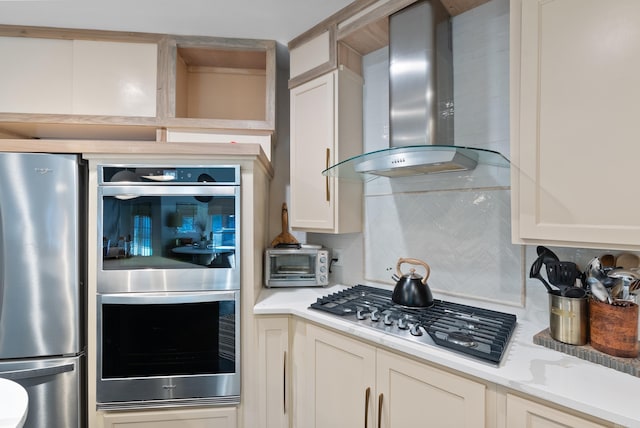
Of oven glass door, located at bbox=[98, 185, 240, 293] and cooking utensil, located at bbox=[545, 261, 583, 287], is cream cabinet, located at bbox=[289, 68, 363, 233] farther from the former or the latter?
cooking utensil, located at bbox=[545, 261, 583, 287]

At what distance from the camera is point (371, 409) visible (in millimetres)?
1161

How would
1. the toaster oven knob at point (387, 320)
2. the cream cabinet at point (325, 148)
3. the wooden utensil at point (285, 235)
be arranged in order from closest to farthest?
the toaster oven knob at point (387, 320)
the cream cabinet at point (325, 148)
the wooden utensil at point (285, 235)

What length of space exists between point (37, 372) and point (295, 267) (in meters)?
1.26

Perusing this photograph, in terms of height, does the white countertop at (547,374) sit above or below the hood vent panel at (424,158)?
below

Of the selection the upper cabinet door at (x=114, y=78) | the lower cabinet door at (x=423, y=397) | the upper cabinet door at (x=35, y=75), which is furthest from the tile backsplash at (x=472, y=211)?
the upper cabinet door at (x=35, y=75)

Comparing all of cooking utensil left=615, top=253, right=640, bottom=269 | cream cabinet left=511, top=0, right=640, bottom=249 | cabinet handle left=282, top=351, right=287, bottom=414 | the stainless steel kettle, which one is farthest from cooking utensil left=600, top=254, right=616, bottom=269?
cabinet handle left=282, top=351, right=287, bottom=414

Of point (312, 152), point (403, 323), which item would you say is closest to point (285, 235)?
point (312, 152)

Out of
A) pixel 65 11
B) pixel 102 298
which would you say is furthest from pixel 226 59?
pixel 102 298

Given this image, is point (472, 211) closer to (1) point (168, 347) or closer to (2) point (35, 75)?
(1) point (168, 347)

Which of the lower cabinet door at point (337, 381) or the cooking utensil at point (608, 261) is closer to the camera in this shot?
the cooking utensil at point (608, 261)

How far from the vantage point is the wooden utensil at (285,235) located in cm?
202

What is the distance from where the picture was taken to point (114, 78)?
5.83 ft

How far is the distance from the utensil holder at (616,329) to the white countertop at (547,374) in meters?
0.07

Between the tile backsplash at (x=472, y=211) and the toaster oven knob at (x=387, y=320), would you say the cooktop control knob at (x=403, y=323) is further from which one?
the tile backsplash at (x=472, y=211)
